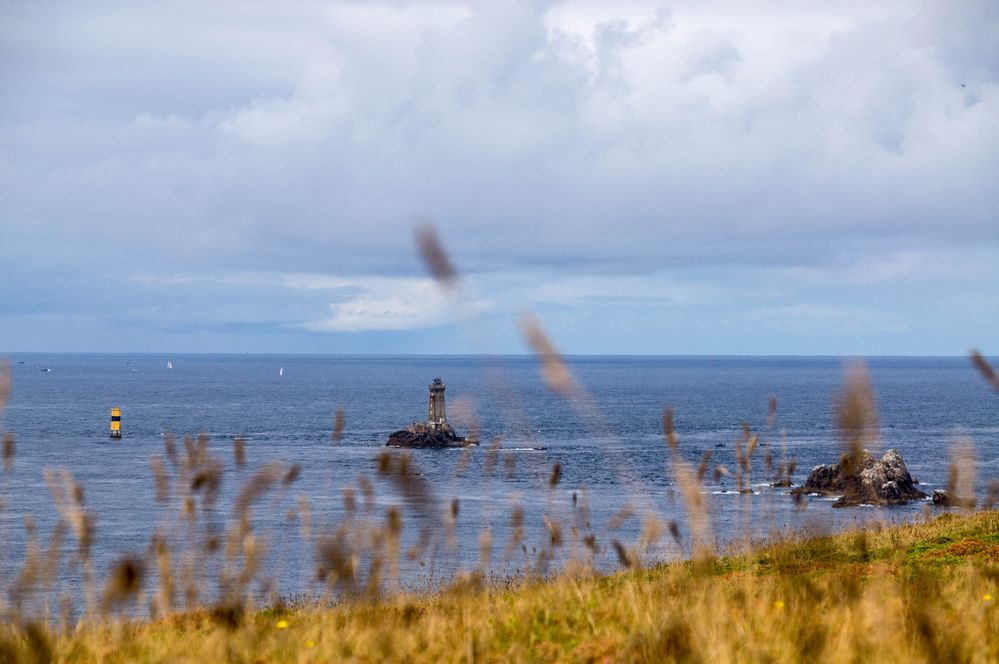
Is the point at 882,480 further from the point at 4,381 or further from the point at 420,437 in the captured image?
the point at 4,381

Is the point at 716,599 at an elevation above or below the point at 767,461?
below

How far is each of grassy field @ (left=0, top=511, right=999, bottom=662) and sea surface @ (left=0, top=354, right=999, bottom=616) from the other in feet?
1.43

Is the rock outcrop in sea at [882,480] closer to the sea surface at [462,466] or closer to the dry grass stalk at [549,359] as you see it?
the sea surface at [462,466]

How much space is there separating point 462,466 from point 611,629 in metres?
1.37

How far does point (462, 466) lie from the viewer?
696cm

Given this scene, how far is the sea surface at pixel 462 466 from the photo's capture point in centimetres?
800

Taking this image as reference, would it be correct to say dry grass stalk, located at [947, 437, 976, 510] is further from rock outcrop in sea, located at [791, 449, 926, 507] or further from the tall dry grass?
rock outcrop in sea, located at [791, 449, 926, 507]

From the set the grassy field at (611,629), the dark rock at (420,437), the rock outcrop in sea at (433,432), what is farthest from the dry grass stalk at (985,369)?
the dark rock at (420,437)

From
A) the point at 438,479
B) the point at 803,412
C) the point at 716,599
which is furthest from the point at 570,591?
the point at 803,412

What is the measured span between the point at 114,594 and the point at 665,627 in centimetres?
293

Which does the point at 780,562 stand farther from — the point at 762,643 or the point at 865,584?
the point at 762,643

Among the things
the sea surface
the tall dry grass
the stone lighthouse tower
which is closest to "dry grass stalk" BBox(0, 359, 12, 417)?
the tall dry grass

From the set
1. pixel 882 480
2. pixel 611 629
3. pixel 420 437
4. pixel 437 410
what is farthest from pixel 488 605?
pixel 437 410

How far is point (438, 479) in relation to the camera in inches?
2566
